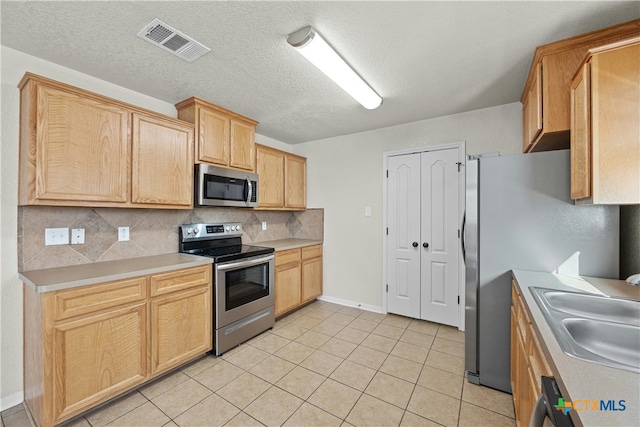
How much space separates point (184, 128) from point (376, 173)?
2288 millimetres

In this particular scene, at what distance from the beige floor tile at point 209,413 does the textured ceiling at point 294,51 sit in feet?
7.93

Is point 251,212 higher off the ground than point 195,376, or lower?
higher

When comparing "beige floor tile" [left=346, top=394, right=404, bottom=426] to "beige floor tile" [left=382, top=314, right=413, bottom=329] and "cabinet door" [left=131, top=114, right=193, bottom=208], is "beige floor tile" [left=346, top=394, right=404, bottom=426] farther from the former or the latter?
"cabinet door" [left=131, top=114, right=193, bottom=208]

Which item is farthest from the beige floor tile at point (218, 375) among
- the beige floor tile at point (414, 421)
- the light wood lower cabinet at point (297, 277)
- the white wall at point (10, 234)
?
the beige floor tile at point (414, 421)

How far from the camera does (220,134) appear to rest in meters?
2.77

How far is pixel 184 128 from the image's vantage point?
2.47 m

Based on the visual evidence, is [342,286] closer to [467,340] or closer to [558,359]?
[467,340]

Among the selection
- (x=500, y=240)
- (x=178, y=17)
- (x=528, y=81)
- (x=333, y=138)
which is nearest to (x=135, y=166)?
(x=178, y=17)

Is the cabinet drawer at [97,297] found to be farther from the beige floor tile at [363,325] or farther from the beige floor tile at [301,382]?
the beige floor tile at [363,325]

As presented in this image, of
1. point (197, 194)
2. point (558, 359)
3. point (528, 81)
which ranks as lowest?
point (558, 359)

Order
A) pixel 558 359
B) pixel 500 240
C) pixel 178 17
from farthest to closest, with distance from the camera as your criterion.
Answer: pixel 500 240, pixel 178 17, pixel 558 359

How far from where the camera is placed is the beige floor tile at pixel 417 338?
270 cm

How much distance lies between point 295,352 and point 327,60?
2459 millimetres

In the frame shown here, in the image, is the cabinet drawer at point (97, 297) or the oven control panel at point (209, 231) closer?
the cabinet drawer at point (97, 297)
